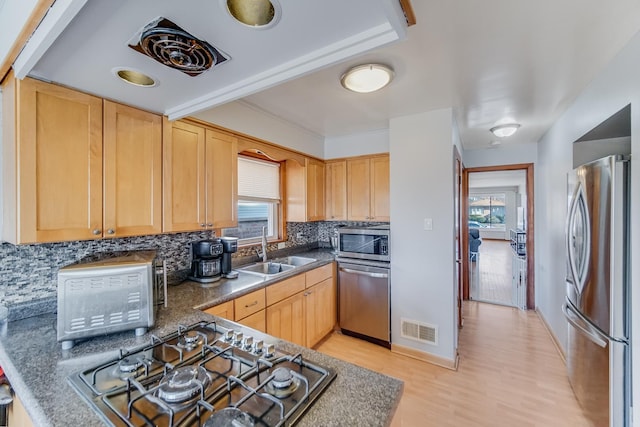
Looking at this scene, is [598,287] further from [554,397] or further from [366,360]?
[366,360]

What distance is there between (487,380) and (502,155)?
3.29 metres

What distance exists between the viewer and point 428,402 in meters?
2.08

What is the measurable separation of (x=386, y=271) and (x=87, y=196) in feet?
8.29

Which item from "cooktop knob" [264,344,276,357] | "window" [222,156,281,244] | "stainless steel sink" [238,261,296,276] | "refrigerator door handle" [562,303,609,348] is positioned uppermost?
"window" [222,156,281,244]

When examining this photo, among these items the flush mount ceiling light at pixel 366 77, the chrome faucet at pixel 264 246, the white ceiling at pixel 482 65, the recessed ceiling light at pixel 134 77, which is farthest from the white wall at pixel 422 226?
the recessed ceiling light at pixel 134 77

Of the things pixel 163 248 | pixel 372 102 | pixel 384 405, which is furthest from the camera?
pixel 372 102

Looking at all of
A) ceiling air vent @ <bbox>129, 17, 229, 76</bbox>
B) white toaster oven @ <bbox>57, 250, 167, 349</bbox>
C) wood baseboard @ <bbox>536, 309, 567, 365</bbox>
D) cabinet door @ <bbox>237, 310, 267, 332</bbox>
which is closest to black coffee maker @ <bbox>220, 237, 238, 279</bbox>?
cabinet door @ <bbox>237, 310, 267, 332</bbox>

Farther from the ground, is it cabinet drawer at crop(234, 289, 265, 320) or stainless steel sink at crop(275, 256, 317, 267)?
stainless steel sink at crop(275, 256, 317, 267)

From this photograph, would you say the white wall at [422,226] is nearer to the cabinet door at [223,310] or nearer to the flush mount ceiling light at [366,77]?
the flush mount ceiling light at [366,77]

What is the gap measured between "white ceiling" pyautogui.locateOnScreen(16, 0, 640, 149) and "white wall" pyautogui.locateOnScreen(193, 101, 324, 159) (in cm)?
13

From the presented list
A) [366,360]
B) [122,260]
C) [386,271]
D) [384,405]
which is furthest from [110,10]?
[366,360]

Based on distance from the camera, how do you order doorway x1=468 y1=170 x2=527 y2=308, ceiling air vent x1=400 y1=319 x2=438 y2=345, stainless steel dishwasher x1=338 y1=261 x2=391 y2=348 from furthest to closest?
doorway x1=468 y1=170 x2=527 y2=308 < stainless steel dishwasher x1=338 y1=261 x2=391 y2=348 < ceiling air vent x1=400 y1=319 x2=438 y2=345

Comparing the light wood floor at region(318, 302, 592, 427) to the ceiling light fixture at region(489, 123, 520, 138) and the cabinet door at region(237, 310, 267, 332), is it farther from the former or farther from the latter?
the ceiling light fixture at region(489, 123, 520, 138)

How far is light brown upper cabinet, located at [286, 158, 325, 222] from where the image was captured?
3.29 m
